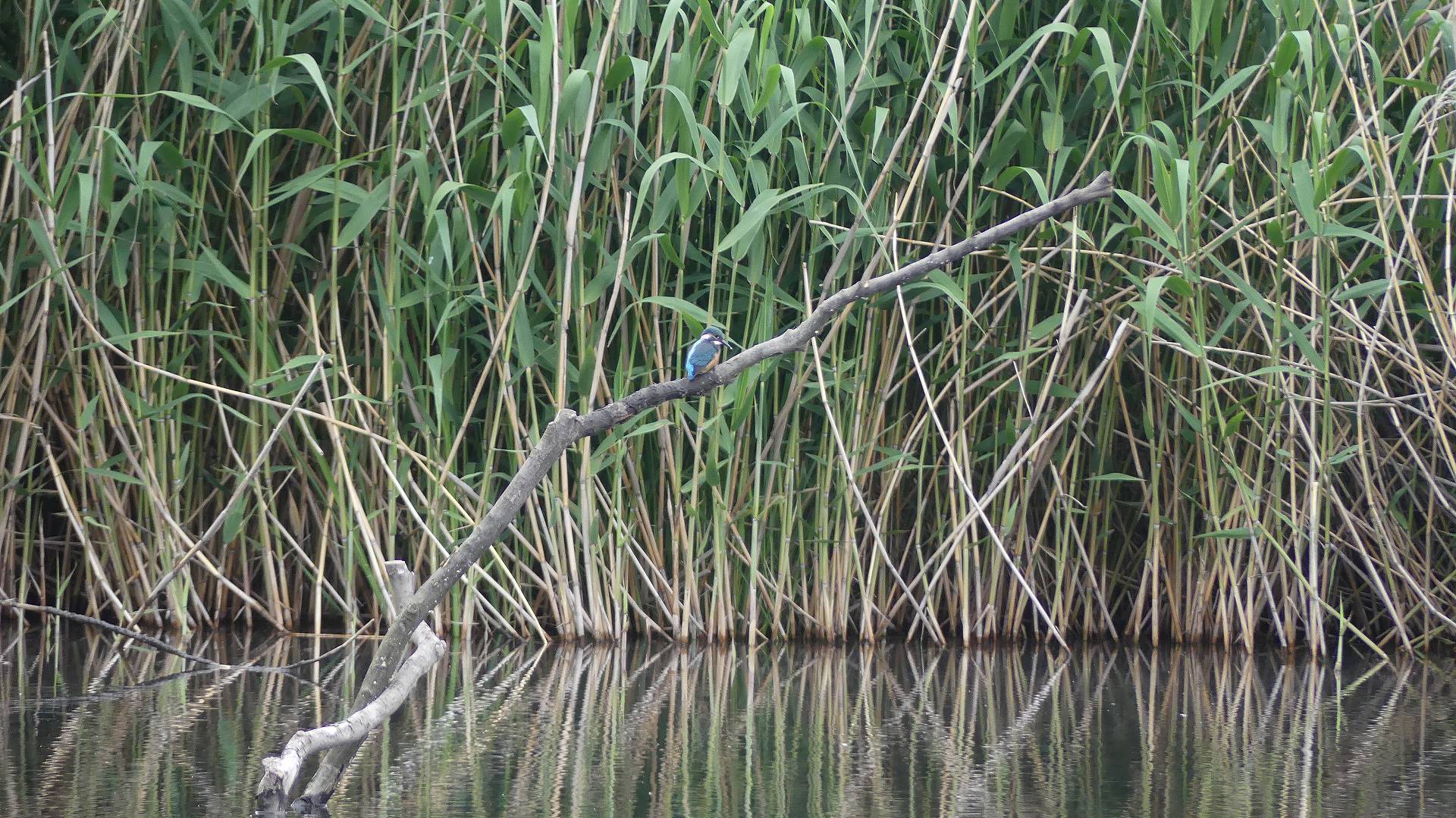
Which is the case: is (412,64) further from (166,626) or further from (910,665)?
(910,665)

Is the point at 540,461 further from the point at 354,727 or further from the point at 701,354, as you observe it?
the point at 701,354

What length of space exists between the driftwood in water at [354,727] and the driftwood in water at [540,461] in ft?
0.10

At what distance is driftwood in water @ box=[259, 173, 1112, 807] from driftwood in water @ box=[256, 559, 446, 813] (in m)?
0.03

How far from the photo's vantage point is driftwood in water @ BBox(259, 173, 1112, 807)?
2.91 m

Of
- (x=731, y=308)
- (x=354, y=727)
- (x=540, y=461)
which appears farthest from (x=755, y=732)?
(x=731, y=308)

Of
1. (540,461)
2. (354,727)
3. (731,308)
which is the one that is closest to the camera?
(354,727)

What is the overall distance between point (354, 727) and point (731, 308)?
8.34ft

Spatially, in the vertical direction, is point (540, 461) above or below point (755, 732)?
above

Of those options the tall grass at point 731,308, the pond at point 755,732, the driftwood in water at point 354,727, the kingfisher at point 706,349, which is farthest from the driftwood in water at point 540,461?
the tall grass at point 731,308

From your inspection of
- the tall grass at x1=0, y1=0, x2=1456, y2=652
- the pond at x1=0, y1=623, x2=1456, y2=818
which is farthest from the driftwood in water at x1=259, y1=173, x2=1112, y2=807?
the tall grass at x1=0, y1=0, x2=1456, y2=652

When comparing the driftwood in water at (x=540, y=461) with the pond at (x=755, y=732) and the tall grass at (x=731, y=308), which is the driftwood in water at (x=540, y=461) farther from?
the tall grass at (x=731, y=308)

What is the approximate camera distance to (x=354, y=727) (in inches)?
108

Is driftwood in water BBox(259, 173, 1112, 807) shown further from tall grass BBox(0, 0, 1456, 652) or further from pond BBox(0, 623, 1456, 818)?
tall grass BBox(0, 0, 1456, 652)

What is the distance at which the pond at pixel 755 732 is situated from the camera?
305cm
